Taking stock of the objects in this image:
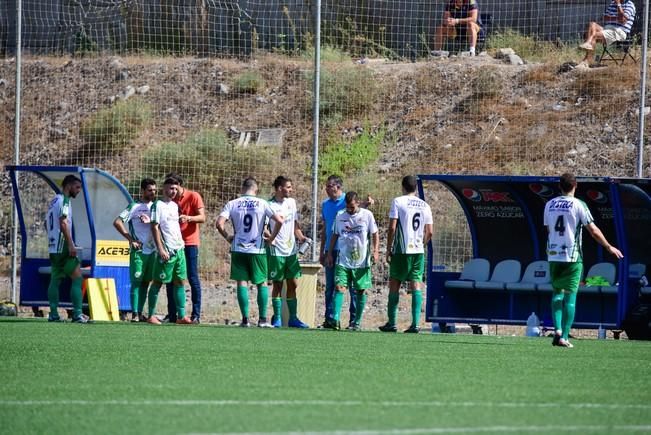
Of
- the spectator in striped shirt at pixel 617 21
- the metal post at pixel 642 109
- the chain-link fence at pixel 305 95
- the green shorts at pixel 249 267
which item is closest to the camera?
the green shorts at pixel 249 267

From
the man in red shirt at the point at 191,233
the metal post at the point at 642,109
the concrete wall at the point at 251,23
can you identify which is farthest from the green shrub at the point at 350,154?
the metal post at the point at 642,109

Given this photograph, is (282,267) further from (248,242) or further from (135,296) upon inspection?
(135,296)

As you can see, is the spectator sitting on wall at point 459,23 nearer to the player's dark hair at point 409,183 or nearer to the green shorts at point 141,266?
the player's dark hair at point 409,183

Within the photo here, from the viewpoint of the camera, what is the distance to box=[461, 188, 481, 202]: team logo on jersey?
18406 mm

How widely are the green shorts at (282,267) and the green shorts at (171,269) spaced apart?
1.18m

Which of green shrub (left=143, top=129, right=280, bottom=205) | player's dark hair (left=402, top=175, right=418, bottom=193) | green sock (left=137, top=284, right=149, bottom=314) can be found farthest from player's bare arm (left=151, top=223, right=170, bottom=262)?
green shrub (left=143, top=129, right=280, bottom=205)

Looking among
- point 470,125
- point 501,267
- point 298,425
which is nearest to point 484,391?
point 298,425

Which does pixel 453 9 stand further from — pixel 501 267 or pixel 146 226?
pixel 146 226

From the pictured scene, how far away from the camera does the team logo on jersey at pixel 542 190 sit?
17.8m

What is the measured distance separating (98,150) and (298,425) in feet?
65.4

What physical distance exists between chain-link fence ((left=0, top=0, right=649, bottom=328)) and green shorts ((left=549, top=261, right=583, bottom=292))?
30.6 ft

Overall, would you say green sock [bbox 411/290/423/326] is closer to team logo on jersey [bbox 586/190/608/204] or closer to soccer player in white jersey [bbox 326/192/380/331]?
soccer player in white jersey [bbox 326/192/380/331]

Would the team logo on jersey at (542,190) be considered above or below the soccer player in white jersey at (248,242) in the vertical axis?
above

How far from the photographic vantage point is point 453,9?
25562 millimetres
